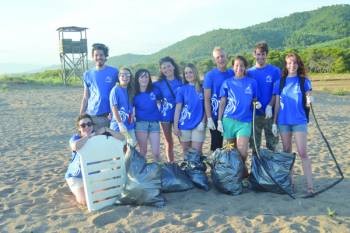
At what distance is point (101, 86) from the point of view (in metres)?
5.27

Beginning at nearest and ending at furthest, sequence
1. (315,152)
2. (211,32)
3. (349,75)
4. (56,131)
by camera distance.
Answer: (315,152), (56,131), (349,75), (211,32)

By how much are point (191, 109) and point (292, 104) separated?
4.00 feet

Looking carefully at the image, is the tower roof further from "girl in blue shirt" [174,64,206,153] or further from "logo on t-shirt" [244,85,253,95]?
"logo on t-shirt" [244,85,253,95]

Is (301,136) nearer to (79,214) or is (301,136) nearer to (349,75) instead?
(79,214)

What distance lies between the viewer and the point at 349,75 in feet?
93.2

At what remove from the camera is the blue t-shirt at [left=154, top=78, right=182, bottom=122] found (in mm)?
5430

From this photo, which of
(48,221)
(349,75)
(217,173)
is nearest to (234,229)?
Result: (217,173)

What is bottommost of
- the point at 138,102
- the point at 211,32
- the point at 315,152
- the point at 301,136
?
the point at 315,152

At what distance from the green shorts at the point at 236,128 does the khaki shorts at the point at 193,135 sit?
36 cm

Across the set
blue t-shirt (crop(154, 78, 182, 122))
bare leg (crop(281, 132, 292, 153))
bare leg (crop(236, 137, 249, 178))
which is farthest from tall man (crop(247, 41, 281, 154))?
blue t-shirt (crop(154, 78, 182, 122))

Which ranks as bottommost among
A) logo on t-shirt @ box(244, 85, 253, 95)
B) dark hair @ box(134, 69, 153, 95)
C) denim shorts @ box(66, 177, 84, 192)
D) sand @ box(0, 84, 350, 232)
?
sand @ box(0, 84, 350, 232)

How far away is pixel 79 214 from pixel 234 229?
164 cm

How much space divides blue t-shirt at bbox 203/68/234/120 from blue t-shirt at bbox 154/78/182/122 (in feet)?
1.37

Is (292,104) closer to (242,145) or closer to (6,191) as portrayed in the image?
(242,145)
